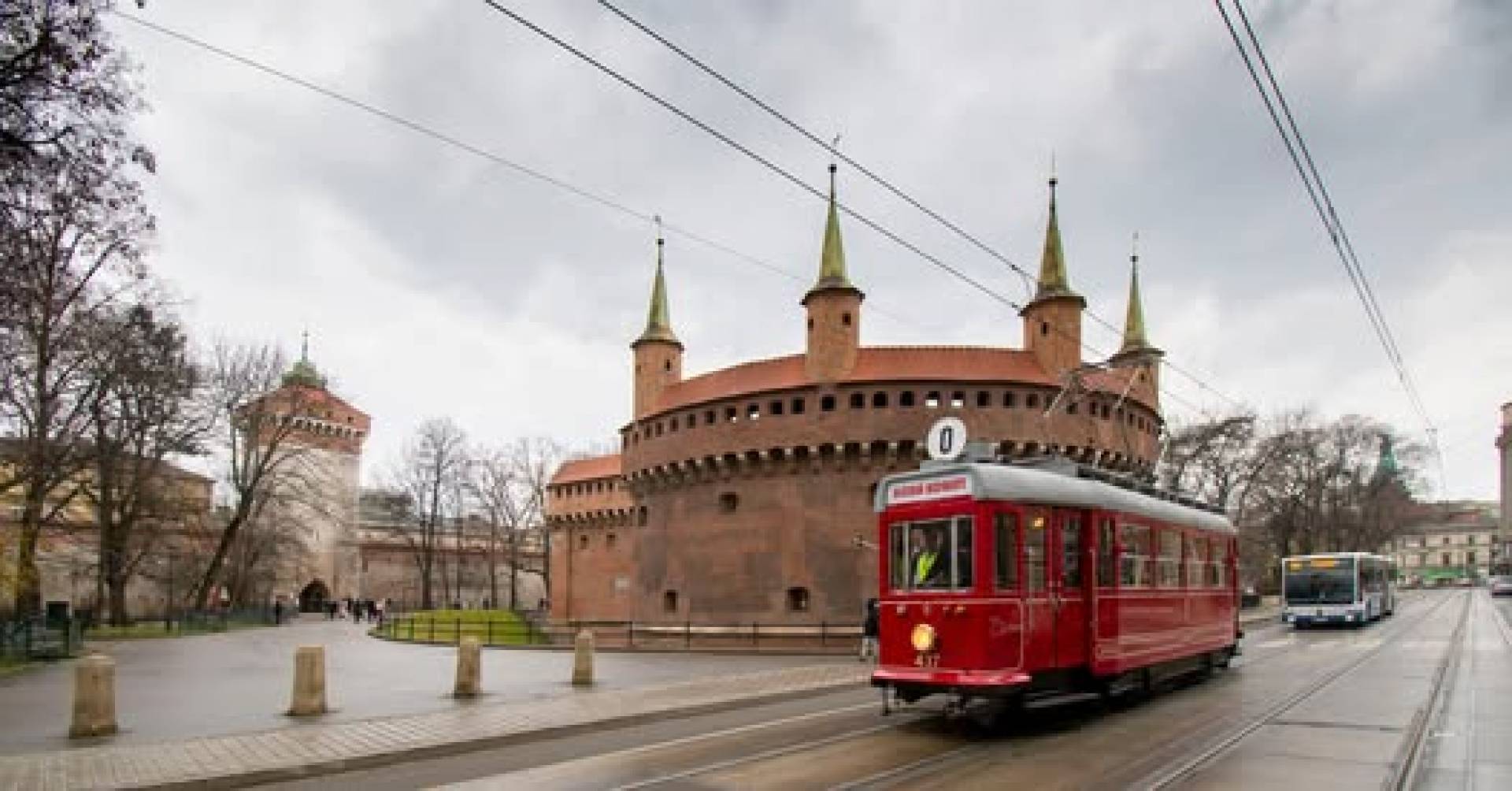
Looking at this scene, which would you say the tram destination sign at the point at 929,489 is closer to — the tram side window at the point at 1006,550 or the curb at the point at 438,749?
the tram side window at the point at 1006,550

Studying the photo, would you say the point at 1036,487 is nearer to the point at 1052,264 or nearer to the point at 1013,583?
the point at 1013,583

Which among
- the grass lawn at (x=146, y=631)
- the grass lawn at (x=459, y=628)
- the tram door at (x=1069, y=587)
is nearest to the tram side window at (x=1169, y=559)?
the tram door at (x=1069, y=587)

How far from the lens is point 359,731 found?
11859 mm

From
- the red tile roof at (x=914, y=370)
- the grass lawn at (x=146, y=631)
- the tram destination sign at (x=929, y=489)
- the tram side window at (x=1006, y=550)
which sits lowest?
the grass lawn at (x=146, y=631)

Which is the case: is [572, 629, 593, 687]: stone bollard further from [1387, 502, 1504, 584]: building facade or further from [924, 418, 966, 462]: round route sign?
[1387, 502, 1504, 584]: building facade

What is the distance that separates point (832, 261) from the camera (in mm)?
33125

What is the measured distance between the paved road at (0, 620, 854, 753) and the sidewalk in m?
0.74

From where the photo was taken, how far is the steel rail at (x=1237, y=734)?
8.95 metres

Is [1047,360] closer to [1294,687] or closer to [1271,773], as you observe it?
[1294,687]

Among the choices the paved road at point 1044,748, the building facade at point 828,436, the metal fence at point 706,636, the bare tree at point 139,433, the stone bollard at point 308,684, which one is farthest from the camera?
the building facade at point 828,436

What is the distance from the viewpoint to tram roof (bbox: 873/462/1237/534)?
11539mm

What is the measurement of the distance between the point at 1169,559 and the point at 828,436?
16460mm

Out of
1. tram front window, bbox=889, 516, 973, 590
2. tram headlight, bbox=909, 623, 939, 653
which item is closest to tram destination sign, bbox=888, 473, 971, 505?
tram front window, bbox=889, 516, 973, 590

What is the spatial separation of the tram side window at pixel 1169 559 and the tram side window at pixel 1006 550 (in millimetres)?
4583
